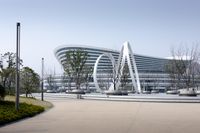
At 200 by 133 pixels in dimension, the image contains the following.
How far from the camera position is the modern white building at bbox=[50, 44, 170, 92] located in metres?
129

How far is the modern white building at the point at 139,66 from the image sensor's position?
423 feet

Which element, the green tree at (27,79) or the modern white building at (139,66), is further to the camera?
the modern white building at (139,66)

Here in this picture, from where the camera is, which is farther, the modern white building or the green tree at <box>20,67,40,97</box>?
the modern white building

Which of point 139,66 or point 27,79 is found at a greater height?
point 139,66

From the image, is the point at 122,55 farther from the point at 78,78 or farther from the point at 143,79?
the point at 143,79

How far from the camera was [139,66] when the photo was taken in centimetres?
16988

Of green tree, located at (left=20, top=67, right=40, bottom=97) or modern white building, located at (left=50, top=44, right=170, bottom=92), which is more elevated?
modern white building, located at (left=50, top=44, right=170, bottom=92)

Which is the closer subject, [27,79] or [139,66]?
[27,79]

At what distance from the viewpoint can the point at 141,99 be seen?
40.4 meters

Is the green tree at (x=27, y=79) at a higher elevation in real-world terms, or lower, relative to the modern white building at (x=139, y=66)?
lower

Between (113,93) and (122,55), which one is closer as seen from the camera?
(113,93)

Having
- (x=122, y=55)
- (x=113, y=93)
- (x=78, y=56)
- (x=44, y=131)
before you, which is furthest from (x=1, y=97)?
(x=122, y=55)

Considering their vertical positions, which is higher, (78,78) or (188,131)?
(78,78)

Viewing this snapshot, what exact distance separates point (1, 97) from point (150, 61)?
154m
